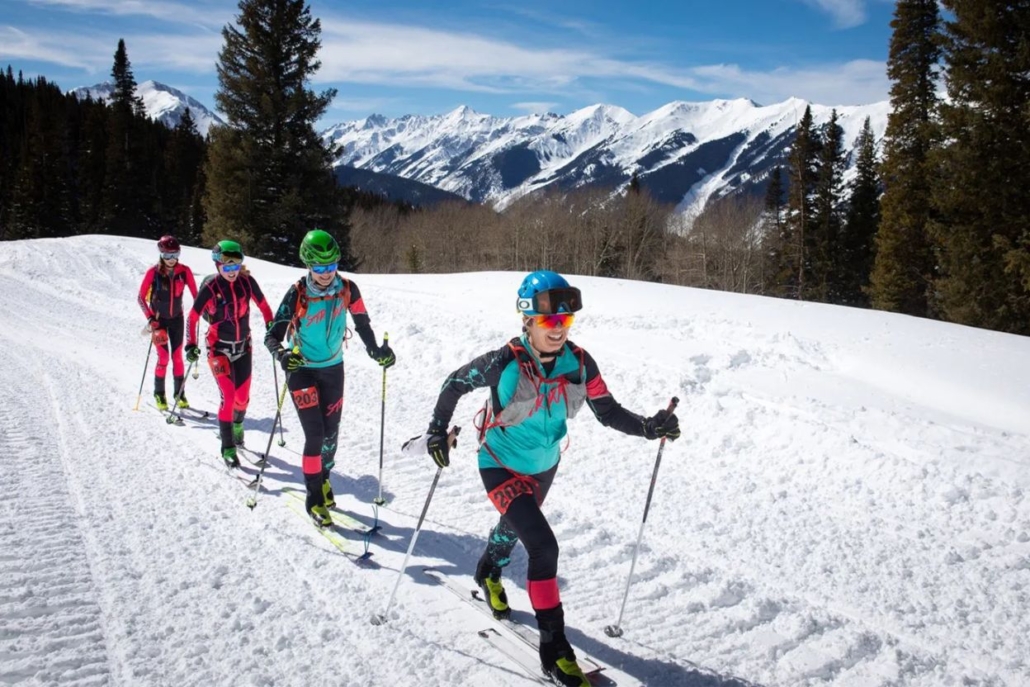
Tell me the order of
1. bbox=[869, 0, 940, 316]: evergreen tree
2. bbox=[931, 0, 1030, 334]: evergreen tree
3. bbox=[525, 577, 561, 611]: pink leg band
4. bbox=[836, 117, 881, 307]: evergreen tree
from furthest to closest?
bbox=[836, 117, 881, 307]: evergreen tree < bbox=[869, 0, 940, 316]: evergreen tree < bbox=[931, 0, 1030, 334]: evergreen tree < bbox=[525, 577, 561, 611]: pink leg band

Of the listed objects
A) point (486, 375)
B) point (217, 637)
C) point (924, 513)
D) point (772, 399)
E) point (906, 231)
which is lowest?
point (217, 637)

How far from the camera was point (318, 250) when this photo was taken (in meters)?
5.28

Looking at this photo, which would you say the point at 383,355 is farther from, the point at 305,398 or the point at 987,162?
the point at 987,162

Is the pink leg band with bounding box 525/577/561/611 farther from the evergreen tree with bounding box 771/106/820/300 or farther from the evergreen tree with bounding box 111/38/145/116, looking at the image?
the evergreen tree with bounding box 111/38/145/116

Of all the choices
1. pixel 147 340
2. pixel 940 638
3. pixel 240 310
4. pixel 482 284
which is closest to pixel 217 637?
pixel 240 310

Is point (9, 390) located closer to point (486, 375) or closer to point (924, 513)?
point (486, 375)

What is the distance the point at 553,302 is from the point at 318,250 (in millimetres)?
2702

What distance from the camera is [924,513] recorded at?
569 cm

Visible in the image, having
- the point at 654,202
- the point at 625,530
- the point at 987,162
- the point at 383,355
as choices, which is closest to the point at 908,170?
the point at 987,162

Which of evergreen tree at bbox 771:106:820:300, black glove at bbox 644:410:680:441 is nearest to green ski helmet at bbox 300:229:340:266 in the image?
black glove at bbox 644:410:680:441

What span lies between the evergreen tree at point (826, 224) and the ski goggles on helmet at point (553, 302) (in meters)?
39.0

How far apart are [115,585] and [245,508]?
1415mm

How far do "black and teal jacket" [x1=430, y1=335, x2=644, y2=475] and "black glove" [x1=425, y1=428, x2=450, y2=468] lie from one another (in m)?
0.07

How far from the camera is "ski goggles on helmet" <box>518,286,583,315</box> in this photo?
11.5 ft
